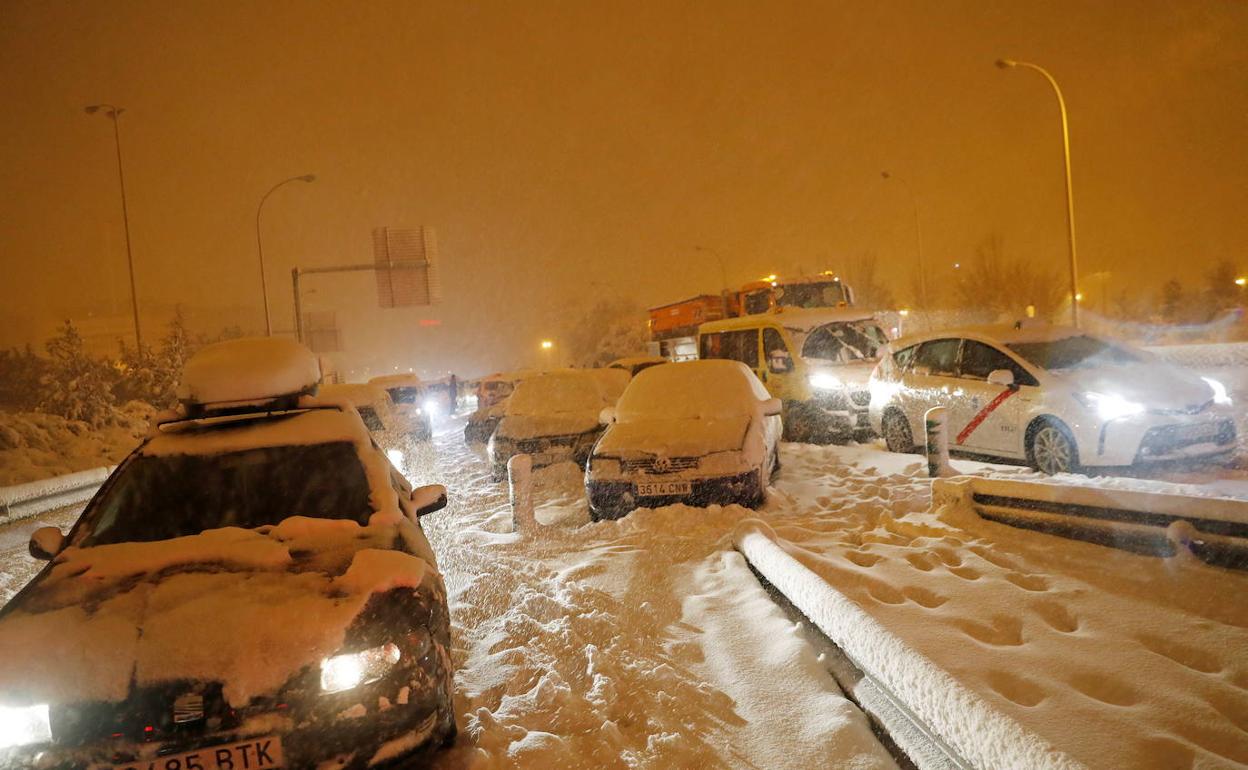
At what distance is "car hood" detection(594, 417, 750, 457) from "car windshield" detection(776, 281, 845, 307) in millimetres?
13330

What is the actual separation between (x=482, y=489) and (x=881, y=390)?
6051mm

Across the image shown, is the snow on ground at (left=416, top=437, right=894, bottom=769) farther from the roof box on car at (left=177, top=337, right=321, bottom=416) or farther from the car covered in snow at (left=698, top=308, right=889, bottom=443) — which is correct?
the car covered in snow at (left=698, top=308, right=889, bottom=443)

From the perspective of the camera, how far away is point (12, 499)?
11.0 m

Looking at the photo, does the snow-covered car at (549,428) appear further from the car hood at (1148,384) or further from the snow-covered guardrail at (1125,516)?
the car hood at (1148,384)

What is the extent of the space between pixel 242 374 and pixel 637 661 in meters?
2.99

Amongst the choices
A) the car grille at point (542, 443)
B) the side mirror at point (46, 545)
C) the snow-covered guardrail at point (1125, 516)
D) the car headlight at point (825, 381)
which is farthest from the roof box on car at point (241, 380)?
the car headlight at point (825, 381)

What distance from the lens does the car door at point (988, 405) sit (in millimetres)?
8391

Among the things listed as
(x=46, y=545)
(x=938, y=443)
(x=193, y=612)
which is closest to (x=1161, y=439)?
(x=938, y=443)

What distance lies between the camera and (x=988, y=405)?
8789mm

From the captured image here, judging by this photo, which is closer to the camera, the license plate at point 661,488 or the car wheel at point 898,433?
the license plate at point 661,488

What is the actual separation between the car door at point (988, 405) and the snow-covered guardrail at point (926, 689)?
17.5 ft

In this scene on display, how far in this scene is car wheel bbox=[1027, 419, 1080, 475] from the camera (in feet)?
25.2

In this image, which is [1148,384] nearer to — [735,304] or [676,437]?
[676,437]

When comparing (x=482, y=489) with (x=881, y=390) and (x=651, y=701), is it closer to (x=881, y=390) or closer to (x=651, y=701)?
(x=881, y=390)
